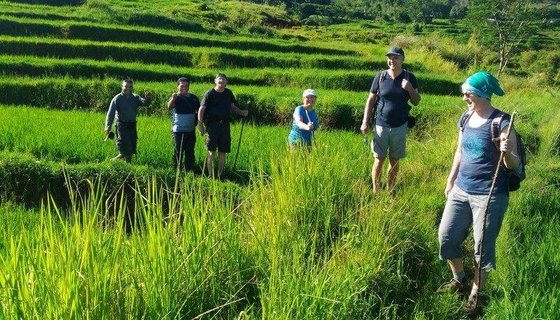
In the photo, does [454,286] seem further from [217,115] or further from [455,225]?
[217,115]

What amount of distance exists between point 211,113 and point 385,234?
3.81 metres

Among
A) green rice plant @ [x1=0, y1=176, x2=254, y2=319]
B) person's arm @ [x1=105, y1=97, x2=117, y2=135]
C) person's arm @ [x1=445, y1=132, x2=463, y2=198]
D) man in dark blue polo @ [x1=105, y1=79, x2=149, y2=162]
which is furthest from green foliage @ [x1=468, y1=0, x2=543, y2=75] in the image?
green rice plant @ [x1=0, y1=176, x2=254, y2=319]

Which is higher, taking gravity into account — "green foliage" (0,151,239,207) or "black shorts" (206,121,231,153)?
"black shorts" (206,121,231,153)

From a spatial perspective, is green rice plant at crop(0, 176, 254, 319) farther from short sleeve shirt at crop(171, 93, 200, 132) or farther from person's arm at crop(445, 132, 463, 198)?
short sleeve shirt at crop(171, 93, 200, 132)

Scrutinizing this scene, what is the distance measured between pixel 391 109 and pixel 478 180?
215cm

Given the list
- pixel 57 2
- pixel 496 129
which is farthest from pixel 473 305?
pixel 57 2

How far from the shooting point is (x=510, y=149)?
372 centimetres

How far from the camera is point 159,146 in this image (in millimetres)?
8945

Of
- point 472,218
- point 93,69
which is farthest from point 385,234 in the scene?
point 93,69

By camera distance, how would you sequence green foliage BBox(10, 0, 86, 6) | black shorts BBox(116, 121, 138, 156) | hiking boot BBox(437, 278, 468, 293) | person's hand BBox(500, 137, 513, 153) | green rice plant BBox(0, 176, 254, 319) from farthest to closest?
green foliage BBox(10, 0, 86, 6), black shorts BBox(116, 121, 138, 156), hiking boot BBox(437, 278, 468, 293), person's hand BBox(500, 137, 513, 153), green rice plant BBox(0, 176, 254, 319)

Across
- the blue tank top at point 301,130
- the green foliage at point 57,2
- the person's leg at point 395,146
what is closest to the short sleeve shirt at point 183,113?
the blue tank top at point 301,130

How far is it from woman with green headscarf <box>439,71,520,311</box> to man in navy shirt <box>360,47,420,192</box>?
1636mm

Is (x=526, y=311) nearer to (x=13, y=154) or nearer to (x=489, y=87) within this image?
(x=489, y=87)

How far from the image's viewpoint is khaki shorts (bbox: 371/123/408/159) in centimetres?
616
